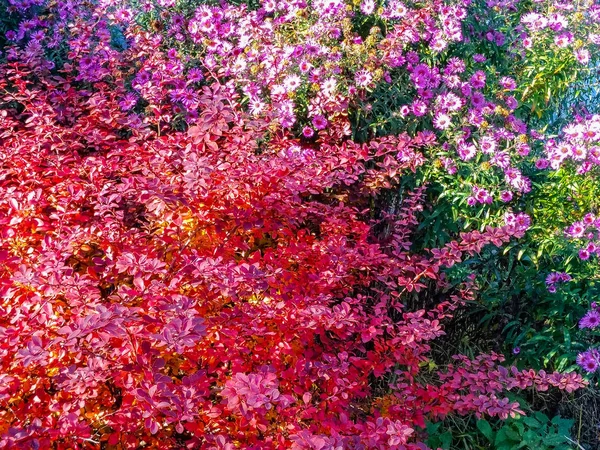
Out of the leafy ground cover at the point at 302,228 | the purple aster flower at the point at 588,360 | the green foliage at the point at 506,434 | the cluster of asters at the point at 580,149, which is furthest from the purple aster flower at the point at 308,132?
the purple aster flower at the point at 588,360

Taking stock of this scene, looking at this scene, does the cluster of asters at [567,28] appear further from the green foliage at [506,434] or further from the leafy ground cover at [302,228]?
the green foliage at [506,434]

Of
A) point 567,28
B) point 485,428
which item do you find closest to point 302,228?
point 485,428

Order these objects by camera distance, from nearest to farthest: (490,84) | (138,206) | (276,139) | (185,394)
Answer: (185,394) < (138,206) < (276,139) < (490,84)

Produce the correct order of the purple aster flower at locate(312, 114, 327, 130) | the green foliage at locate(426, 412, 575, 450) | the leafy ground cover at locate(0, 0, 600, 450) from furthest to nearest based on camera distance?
the purple aster flower at locate(312, 114, 327, 130) → the green foliage at locate(426, 412, 575, 450) → the leafy ground cover at locate(0, 0, 600, 450)

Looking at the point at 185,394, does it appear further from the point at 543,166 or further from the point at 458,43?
the point at 458,43

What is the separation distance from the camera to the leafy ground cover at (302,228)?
71.5 inches

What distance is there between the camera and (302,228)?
293 cm

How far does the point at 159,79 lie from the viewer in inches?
132

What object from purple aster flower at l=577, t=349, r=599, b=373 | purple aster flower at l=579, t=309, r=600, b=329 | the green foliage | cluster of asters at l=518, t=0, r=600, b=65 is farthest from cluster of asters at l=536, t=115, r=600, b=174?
the green foliage

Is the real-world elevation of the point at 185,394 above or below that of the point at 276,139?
below

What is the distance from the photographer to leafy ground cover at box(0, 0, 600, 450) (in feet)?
5.96

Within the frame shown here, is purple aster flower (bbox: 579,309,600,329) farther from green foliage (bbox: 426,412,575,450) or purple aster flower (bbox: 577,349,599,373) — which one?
green foliage (bbox: 426,412,575,450)

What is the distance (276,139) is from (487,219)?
39.5 inches

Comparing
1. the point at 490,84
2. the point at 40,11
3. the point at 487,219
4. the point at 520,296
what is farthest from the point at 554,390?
the point at 40,11
